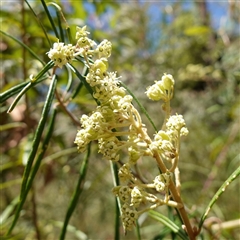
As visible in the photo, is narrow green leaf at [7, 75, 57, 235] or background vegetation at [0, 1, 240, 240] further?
background vegetation at [0, 1, 240, 240]

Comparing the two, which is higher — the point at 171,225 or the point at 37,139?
the point at 37,139

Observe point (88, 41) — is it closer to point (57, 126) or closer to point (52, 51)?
point (52, 51)

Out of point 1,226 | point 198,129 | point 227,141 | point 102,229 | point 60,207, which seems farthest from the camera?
point 102,229

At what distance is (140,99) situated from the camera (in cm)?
192

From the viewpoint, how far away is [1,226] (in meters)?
1.03

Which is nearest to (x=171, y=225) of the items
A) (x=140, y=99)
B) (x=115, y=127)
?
(x=115, y=127)

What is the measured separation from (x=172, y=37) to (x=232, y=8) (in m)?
0.61

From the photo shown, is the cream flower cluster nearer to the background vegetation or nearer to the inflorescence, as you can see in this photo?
the inflorescence

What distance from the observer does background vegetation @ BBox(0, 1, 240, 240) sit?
1358 mm

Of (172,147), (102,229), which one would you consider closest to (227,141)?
(102,229)

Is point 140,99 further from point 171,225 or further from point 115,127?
point 115,127

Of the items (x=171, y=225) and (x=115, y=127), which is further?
(x=171, y=225)

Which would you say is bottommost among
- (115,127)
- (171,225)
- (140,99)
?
(171,225)

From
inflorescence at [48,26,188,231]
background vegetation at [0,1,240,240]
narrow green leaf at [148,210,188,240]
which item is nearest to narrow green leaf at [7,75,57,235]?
inflorescence at [48,26,188,231]
